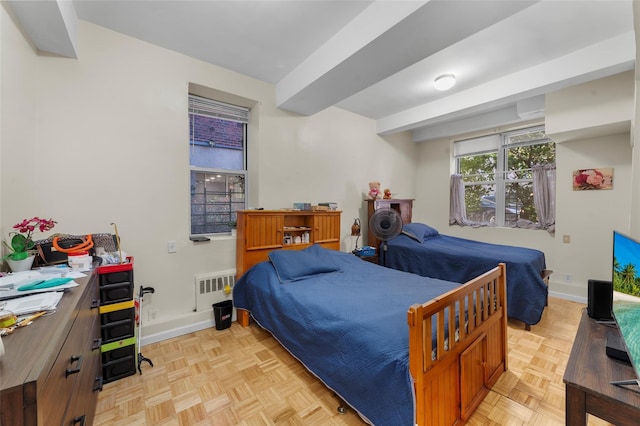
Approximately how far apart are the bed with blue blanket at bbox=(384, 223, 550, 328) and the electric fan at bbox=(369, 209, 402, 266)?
370mm

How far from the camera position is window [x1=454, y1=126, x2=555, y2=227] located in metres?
4.00

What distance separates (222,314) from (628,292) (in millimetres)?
2896

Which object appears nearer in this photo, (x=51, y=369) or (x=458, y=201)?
(x=51, y=369)

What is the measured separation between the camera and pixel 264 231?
281 centimetres

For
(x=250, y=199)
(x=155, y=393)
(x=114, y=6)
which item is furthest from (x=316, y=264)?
(x=114, y=6)

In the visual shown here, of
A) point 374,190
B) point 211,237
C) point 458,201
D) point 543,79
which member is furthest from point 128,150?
point 458,201

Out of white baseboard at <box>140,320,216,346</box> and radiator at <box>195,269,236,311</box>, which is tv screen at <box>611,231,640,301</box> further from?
white baseboard at <box>140,320,216,346</box>

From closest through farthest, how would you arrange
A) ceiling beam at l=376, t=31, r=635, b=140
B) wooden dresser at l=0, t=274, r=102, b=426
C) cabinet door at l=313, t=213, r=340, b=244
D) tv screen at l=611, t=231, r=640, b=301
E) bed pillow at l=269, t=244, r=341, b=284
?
wooden dresser at l=0, t=274, r=102, b=426, tv screen at l=611, t=231, r=640, b=301, ceiling beam at l=376, t=31, r=635, b=140, bed pillow at l=269, t=244, r=341, b=284, cabinet door at l=313, t=213, r=340, b=244

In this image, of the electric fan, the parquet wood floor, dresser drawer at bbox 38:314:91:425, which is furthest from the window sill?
the electric fan

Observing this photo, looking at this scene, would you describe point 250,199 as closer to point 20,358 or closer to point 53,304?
point 53,304

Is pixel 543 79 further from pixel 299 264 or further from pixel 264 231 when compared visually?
pixel 264 231

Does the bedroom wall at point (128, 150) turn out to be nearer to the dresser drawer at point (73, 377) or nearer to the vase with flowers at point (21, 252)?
the vase with flowers at point (21, 252)

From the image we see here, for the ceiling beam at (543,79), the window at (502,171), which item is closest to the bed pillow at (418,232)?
the window at (502,171)

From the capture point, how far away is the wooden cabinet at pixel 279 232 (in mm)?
2727
